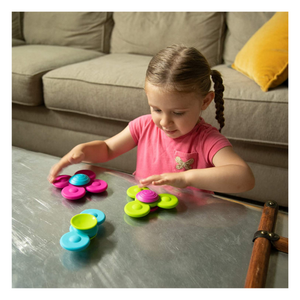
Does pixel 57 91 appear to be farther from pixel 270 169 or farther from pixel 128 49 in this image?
pixel 270 169

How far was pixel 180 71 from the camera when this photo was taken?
2.50 ft

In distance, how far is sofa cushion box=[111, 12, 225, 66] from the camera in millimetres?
1853

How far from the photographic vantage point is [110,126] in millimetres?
1558

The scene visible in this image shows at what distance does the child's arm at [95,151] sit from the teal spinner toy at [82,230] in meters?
0.21

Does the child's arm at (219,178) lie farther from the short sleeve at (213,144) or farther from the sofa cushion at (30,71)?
the sofa cushion at (30,71)

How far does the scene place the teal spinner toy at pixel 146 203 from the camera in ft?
2.20

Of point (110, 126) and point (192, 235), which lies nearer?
point (192, 235)

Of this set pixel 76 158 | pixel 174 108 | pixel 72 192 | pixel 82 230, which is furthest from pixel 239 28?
pixel 82 230

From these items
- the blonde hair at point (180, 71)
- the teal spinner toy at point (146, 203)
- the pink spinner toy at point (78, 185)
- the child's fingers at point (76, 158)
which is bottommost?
the teal spinner toy at point (146, 203)

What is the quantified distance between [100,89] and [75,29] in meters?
0.96

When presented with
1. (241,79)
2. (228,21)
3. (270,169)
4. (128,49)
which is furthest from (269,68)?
(128,49)

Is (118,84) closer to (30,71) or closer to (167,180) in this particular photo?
(30,71)

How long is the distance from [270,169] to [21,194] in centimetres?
101

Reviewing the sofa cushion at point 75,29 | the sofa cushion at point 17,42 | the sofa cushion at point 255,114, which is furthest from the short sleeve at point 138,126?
the sofa cushion at point 17,42
